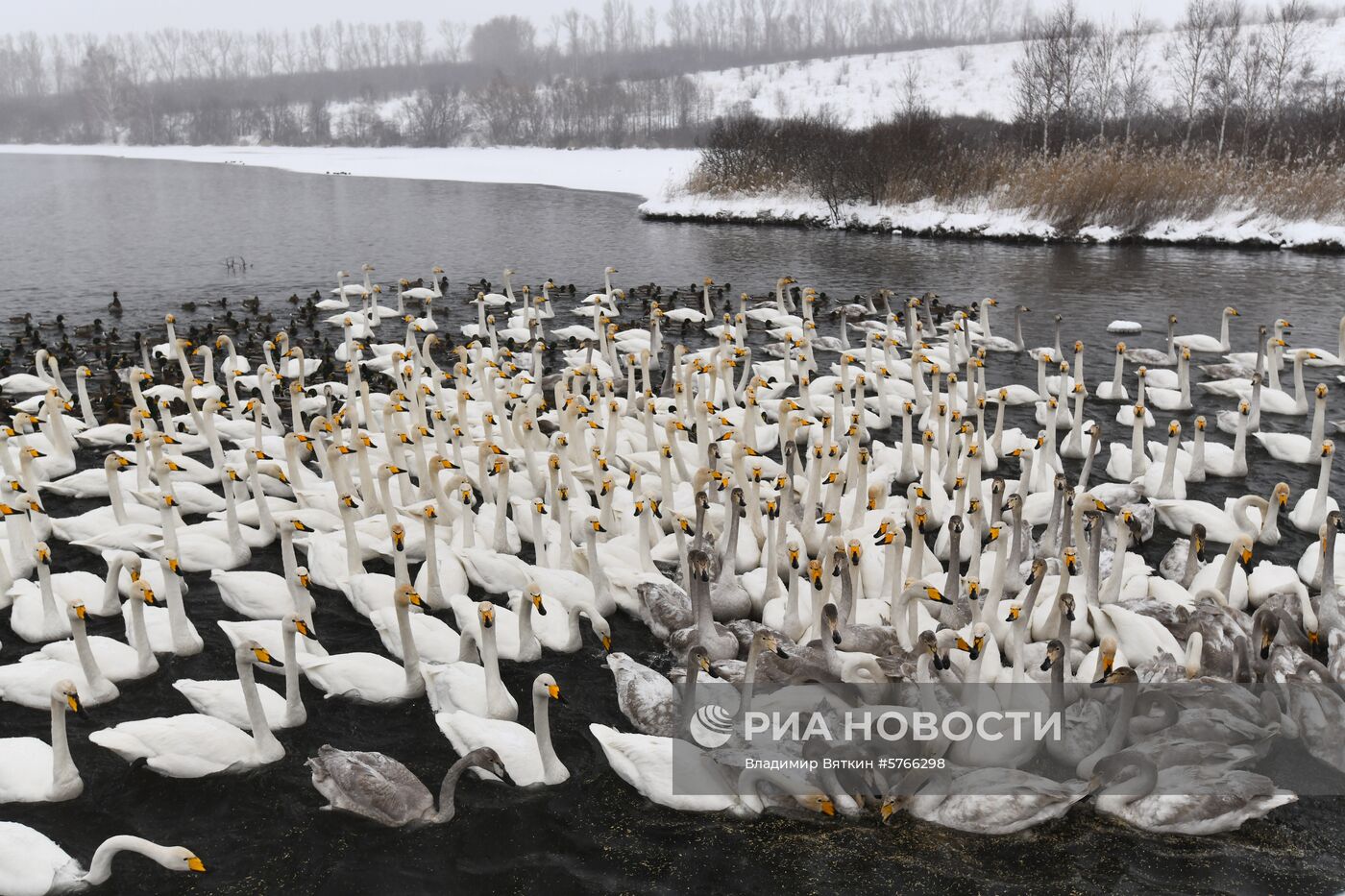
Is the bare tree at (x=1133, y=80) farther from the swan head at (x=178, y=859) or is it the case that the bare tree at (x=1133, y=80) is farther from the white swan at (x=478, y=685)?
the swan head at (x=178, y=859)

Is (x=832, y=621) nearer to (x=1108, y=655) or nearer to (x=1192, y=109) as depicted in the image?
(x=1108, y=655)

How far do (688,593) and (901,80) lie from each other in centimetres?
9628

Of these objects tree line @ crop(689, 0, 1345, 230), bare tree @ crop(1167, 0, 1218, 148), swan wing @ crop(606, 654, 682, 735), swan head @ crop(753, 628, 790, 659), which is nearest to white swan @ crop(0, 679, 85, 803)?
swan wing @ crop(606, 654, 682, 735)

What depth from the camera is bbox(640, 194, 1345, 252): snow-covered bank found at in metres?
31.6

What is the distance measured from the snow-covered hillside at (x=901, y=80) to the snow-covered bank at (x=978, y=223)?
124 ft

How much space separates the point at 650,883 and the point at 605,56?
168228 mm

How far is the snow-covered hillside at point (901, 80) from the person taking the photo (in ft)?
277

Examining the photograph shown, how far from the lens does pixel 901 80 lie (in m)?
97.5

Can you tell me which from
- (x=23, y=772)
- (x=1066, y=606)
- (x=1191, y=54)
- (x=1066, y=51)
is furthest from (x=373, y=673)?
(x=1191, y=54)

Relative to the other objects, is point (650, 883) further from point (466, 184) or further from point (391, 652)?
point (466, 184)

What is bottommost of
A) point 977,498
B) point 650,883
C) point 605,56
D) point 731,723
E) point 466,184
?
point 650,883

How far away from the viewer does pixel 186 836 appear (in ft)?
23.5

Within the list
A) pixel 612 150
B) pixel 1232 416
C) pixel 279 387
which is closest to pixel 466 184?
pixel 612 150

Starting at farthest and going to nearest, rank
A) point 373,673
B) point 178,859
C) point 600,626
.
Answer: point 600,626, point 373,673, point 178,859
